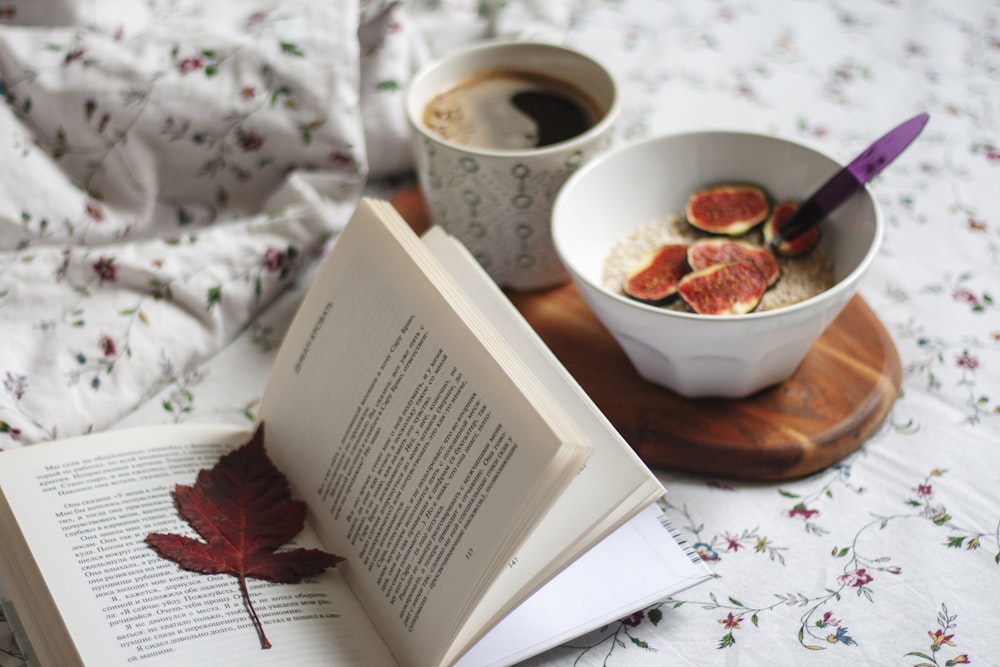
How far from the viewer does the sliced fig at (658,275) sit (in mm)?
971

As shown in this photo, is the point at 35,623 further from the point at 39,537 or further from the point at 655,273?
the point at 655,273

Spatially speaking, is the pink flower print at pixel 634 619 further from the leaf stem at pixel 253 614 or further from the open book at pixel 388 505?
the leaf stem at pixel 253 614

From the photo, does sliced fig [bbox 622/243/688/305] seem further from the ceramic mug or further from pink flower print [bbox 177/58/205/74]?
pink flower print [bbox 177/58/205/74]

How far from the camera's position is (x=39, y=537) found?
0.79 m

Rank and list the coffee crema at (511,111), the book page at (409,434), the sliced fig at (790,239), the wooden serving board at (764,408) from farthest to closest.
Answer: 1. the coffee crema at (511,111)
2. the sliced fig at (790,239)
3. the wooden serving board at (764,408)
4. the book page at (409,434)

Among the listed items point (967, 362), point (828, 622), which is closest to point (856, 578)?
point (828, 622)

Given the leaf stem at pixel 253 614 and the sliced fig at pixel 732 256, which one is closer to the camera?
the leaf stem at pixel 253 614

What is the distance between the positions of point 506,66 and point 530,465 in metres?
0.71

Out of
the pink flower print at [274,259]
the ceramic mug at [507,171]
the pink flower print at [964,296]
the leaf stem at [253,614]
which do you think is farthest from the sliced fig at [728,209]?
the leaf stem at [253,614]

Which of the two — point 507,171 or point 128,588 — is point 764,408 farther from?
point 128,588

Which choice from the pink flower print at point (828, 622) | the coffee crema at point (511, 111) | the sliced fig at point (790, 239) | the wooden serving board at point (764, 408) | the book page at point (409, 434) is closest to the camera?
the book page at point (409, 434)

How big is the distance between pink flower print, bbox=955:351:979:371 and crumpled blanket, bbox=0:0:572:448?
0.74 meters

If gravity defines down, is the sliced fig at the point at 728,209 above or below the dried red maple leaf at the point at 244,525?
above

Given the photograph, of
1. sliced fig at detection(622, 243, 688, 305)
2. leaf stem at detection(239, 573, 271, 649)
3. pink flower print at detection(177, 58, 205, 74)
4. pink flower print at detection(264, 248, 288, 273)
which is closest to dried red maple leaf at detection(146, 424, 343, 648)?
leaf stem at detection(239, 573, 271, 649)
